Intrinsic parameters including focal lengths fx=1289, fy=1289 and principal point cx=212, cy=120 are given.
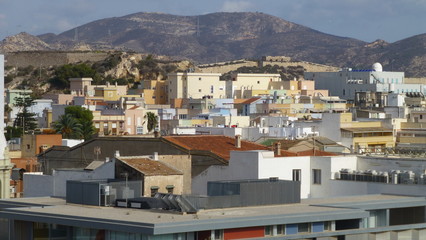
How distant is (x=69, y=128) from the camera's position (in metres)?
81.0

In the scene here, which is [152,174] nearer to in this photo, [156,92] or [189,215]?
[189,215]

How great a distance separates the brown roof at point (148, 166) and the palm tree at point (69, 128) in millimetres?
37913

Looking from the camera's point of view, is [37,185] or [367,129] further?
[367,129]

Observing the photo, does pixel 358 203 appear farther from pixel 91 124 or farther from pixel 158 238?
pixel 91 124

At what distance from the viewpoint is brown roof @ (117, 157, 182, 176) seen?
40.0 m

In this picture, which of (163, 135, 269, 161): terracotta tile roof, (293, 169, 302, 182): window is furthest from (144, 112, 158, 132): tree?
(293, 169, 302, 182): window

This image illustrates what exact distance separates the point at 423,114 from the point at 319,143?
2553 centimetres

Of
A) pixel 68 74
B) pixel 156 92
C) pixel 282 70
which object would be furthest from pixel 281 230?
pixel 282 70

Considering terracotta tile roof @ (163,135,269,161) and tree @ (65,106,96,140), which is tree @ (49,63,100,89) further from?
terracotta tile roof @ (163,135,269,161)

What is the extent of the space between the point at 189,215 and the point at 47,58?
130 meters

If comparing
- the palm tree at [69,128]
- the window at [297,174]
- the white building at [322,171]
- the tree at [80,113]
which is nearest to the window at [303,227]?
the white building at [322,171]

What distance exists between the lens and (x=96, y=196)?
34406 millimetres

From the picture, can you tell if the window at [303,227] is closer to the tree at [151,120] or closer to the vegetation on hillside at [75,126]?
the vegetation on hillside at [75,126]

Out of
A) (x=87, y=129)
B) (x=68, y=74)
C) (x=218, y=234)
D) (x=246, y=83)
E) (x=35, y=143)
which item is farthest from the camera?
(x=68, y=74)
